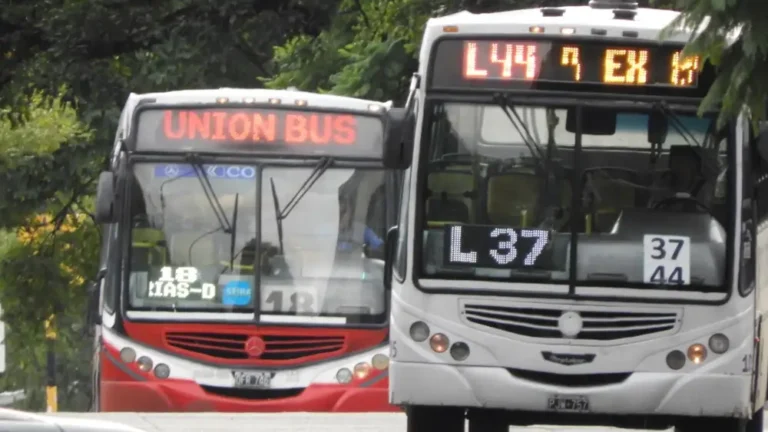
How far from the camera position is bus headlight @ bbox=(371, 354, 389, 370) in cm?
1594

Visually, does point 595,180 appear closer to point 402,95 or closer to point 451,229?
point 451,229

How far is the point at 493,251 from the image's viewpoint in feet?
37.6

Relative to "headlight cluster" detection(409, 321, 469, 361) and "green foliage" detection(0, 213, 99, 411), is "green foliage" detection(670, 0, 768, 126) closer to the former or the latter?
"headlight cluster" detection(409, 321, 469, 361)

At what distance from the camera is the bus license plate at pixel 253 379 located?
51.8 ft

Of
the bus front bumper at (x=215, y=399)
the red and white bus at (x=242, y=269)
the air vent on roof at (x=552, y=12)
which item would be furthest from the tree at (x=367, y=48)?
the air vent on roof at (x=552, y=12)

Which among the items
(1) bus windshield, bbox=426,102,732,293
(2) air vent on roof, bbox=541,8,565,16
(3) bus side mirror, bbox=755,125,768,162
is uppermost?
(2) air vent on roof, bbox=541,8,565,16

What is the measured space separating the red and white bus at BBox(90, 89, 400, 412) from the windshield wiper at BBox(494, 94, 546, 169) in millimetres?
4592

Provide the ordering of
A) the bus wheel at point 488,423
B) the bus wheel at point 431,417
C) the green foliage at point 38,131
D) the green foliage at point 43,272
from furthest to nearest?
the green foliage at point 43,272 < the green foliage at point 38,131 < the bus wheel at point 488,423 < the bus wheel at point 431,417

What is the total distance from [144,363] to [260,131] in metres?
2.22

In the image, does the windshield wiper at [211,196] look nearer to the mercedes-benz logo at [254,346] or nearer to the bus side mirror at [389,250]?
the mercedes-benz logo at [254,346]

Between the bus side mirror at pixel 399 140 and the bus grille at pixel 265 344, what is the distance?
4.63 m

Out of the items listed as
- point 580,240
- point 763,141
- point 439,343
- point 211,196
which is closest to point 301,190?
point 211,196

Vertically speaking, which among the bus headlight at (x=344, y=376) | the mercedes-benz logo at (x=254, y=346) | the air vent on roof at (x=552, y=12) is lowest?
the bus headlight at (x=344, y=376)

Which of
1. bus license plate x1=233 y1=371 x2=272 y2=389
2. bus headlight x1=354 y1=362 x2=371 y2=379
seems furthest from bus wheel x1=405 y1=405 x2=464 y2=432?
bus license plate x1=233 y1=371 x2=272 y2=389
